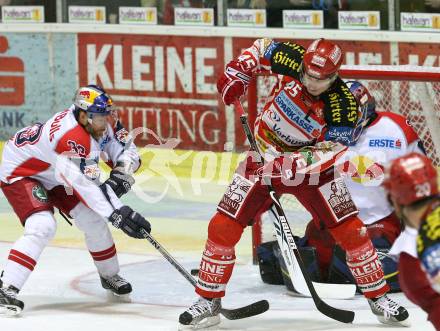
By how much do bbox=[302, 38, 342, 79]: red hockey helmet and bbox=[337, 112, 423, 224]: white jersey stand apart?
3.94ft

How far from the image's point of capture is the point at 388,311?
21.3 feet

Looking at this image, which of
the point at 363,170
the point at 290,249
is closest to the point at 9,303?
the point at 290,249

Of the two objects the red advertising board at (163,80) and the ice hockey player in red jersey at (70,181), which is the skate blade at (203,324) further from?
the red advertising board at (163,80)

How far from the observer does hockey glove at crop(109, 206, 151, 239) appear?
661 centimetres

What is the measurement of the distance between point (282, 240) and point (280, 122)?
603mm

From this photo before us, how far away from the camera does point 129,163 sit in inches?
281

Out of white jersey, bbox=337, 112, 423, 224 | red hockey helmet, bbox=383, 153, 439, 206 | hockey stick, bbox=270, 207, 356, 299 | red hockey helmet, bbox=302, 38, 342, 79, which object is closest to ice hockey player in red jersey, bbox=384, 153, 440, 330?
red hockey helmet, bbox=383, 153, 439, 206

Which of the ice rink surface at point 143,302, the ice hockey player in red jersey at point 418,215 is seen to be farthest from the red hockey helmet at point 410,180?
the ice rink surface at point 143,302

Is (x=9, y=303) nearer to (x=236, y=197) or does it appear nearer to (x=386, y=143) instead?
(x=236, y=197)

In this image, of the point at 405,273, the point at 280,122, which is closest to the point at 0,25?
the point at 280,122

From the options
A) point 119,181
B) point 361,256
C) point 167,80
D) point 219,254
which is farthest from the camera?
point 167,80

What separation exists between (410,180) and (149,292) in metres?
3.25

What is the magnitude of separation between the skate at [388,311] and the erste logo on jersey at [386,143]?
1.18 m

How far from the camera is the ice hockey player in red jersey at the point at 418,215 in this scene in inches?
169
